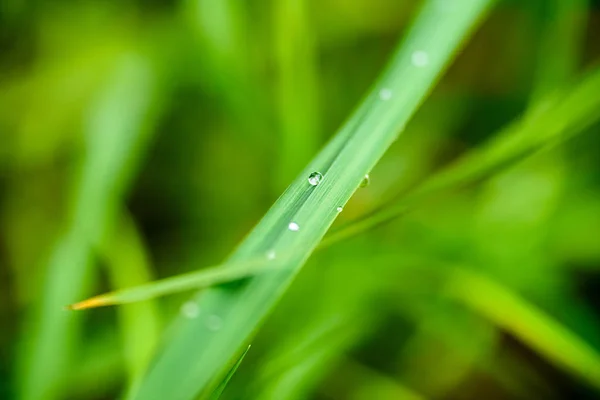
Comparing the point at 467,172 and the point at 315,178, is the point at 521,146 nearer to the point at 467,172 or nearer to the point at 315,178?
the point at 467,172

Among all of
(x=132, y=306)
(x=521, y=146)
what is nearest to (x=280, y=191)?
(x=132, y=306)

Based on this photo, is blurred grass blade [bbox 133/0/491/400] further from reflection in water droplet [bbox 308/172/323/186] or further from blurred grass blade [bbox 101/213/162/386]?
blurred grass blade [bbox 101/213/162/386]

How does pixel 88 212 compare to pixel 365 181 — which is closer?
pixel 365 181

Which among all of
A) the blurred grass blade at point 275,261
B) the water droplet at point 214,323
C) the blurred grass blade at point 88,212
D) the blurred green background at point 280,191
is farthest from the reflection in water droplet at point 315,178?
the blurred grass blade at point 88,212

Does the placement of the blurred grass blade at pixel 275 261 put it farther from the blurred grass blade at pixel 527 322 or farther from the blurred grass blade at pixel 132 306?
the blurred grass blade at pixel 527 322

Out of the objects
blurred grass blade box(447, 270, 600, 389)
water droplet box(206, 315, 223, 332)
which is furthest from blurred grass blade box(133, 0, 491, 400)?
blurred grass blade box(447, 270, 600, 389)

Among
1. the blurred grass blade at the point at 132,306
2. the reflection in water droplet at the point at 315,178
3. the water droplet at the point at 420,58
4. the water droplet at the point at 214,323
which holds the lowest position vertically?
the blurred grass blade at the point at 132,306
